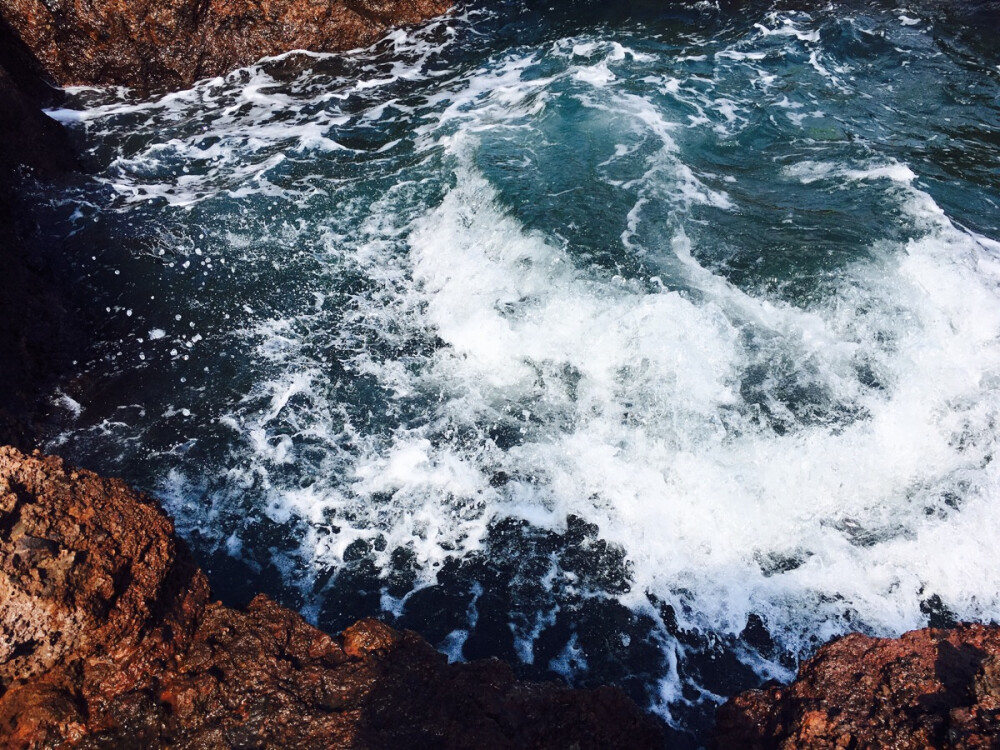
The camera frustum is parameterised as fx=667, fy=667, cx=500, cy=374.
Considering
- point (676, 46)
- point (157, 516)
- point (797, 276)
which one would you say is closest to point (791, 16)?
point (676, 46)

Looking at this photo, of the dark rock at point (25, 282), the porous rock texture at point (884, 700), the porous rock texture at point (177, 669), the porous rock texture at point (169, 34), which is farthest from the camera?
the porous rock texture at point (169, 34)

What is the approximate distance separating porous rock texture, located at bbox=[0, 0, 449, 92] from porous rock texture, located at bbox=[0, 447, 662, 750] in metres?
8.92

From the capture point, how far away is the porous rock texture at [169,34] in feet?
31.4

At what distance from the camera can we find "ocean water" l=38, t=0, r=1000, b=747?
4738 millimetres

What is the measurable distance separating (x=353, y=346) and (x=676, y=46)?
788 cm

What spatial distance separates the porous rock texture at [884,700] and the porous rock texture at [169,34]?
11.1 meters

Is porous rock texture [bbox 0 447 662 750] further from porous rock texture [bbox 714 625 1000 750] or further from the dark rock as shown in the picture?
the dark rock

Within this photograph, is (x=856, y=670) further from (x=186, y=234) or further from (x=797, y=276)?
(x=186, y=234)

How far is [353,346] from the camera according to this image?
21.2 feet

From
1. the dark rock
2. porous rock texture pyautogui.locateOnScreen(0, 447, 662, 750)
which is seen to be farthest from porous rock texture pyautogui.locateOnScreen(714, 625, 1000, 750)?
the dark rock

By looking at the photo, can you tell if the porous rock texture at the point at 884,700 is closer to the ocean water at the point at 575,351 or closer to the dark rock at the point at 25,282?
the ocean water at the point at 575,351

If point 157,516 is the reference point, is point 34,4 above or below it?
above

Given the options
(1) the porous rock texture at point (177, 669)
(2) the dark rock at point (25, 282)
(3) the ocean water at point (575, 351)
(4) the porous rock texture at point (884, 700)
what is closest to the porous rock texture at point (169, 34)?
(3) the ocean water at point (575, 351)

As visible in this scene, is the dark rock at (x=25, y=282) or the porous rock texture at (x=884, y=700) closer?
the porous rock texture at (x=884, y=700)
